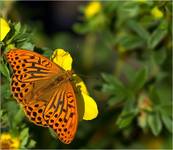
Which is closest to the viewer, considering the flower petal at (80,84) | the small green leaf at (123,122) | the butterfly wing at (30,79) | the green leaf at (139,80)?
the butterfly wing at (30,79)

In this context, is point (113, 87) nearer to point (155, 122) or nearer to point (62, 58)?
point (155, 122)

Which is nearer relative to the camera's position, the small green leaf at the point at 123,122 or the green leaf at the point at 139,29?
the small green leaf at the point at 123,122

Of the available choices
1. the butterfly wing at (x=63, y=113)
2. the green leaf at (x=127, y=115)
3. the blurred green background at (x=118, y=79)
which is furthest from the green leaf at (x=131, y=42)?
the butterfly wing at (x=63, y=113)

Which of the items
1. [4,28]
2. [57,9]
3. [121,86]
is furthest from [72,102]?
[57,9]

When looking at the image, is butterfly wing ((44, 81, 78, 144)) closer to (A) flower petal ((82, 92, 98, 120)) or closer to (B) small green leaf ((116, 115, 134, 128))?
(A) flower petal ((82, 92, 98, 120))

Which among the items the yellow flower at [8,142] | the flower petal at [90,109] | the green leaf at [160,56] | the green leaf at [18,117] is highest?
the green leaf at [160,56]

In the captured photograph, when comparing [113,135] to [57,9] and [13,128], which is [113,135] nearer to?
[13,128]

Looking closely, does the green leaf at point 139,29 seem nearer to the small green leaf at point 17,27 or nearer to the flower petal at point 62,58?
the flower petal at point 62,58

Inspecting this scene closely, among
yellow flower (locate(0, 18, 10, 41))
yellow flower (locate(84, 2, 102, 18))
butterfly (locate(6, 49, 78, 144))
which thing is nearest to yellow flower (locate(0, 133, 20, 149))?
butterfly (locate(6, 49, 78, 144))
